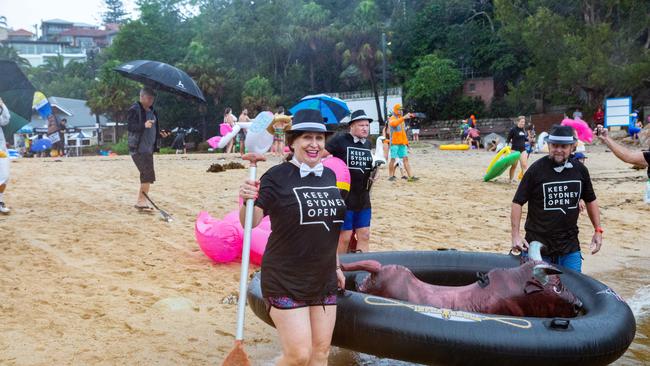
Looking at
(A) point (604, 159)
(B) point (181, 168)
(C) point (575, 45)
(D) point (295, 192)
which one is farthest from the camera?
(C) point (575, 45)

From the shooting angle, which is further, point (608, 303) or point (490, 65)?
point (490, 65)

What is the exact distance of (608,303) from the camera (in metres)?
4.25

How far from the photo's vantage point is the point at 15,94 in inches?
333

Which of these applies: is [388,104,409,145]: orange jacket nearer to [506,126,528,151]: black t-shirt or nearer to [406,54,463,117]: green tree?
[506,126,528,151]: black t-shirt

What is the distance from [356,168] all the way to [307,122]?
2.58 meters

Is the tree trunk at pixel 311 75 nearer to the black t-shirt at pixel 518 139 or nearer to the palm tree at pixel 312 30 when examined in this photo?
the palm tree at pixel 312 30

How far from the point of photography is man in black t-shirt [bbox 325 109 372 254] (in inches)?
237

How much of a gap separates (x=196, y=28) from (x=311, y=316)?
180ft

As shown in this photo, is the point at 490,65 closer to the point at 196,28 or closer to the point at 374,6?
the point at 374,6

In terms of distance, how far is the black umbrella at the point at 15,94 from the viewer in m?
8.34

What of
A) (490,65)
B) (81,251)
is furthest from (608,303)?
(490,65)

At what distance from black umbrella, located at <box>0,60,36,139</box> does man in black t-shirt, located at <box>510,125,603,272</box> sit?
261 inches

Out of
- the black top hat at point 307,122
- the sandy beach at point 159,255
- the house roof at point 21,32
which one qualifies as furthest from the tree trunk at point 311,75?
the house roof at point 21,32

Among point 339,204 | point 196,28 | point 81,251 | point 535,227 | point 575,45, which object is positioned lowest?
point 81,251
